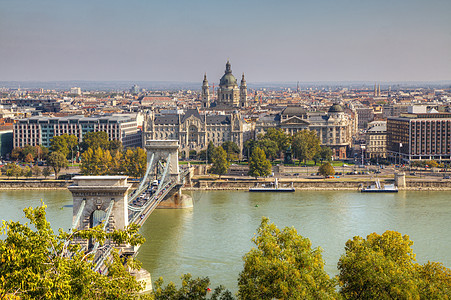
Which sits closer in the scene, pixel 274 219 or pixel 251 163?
pixel 274 219

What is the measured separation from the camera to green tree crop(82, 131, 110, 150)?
54.5 metres

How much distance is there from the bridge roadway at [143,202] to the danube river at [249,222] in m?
1.09

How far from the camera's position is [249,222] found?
3041 centimetres

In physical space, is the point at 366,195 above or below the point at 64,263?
below

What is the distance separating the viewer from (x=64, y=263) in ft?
36.8

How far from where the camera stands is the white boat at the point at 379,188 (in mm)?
41094

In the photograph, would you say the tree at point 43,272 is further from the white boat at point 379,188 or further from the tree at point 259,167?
the tree at point 259,167

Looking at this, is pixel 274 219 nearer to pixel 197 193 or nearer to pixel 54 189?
pixel 197 193

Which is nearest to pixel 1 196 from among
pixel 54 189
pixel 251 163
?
pixel 54 189

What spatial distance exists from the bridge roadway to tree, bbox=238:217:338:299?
3.58m

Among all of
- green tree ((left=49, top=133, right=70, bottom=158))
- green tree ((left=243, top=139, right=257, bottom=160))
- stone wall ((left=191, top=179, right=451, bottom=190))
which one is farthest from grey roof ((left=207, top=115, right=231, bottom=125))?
stone wall ((left=191, top=179, right=451, bottom=190))

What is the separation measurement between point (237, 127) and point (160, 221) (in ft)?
95.3

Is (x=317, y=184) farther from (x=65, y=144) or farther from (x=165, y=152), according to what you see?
(x=65, y=144)

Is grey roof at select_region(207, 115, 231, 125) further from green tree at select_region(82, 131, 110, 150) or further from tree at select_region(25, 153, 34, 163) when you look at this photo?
tree at select_region(25, 153, 34, 163)
